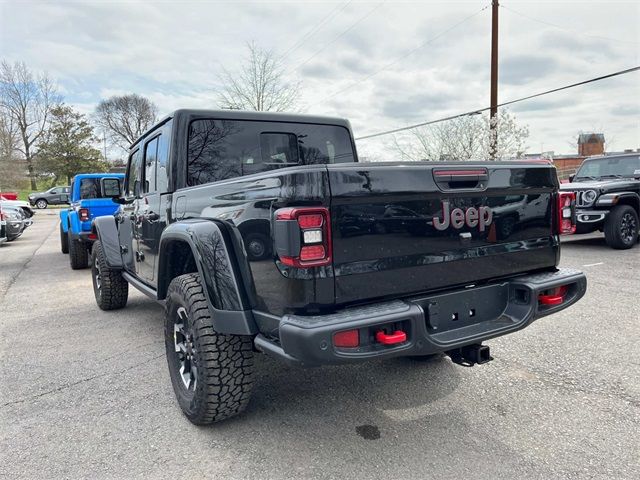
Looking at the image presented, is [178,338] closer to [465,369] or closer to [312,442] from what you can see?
[312,442]

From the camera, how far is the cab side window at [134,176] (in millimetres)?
4510

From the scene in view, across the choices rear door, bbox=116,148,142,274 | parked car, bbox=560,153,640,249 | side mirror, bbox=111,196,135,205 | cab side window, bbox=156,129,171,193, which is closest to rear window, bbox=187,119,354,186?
cab side window, bbox=156,129,171,193

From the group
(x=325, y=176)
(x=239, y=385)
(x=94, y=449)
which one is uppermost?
(x=325, y=176)

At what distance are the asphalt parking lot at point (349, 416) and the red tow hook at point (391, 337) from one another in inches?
27.8

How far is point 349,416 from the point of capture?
114 inches

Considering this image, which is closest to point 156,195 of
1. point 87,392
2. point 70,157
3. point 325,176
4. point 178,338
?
point 178,338

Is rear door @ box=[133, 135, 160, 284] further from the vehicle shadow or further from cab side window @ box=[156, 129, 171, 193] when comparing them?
the vehicle shadow

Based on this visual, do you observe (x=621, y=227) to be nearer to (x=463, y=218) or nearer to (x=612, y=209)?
(x=612, y=209)

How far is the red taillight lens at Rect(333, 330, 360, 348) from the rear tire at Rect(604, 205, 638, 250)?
8.54 metres

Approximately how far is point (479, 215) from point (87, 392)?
9.78 ft

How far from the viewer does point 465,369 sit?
11.8 ft

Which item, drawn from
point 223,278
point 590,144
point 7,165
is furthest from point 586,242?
point 590,144

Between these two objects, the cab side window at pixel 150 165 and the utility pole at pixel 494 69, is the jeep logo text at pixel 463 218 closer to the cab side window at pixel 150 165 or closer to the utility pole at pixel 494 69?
the cab side window at pixel 150 165

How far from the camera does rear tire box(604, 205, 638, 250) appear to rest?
874 centimetres
